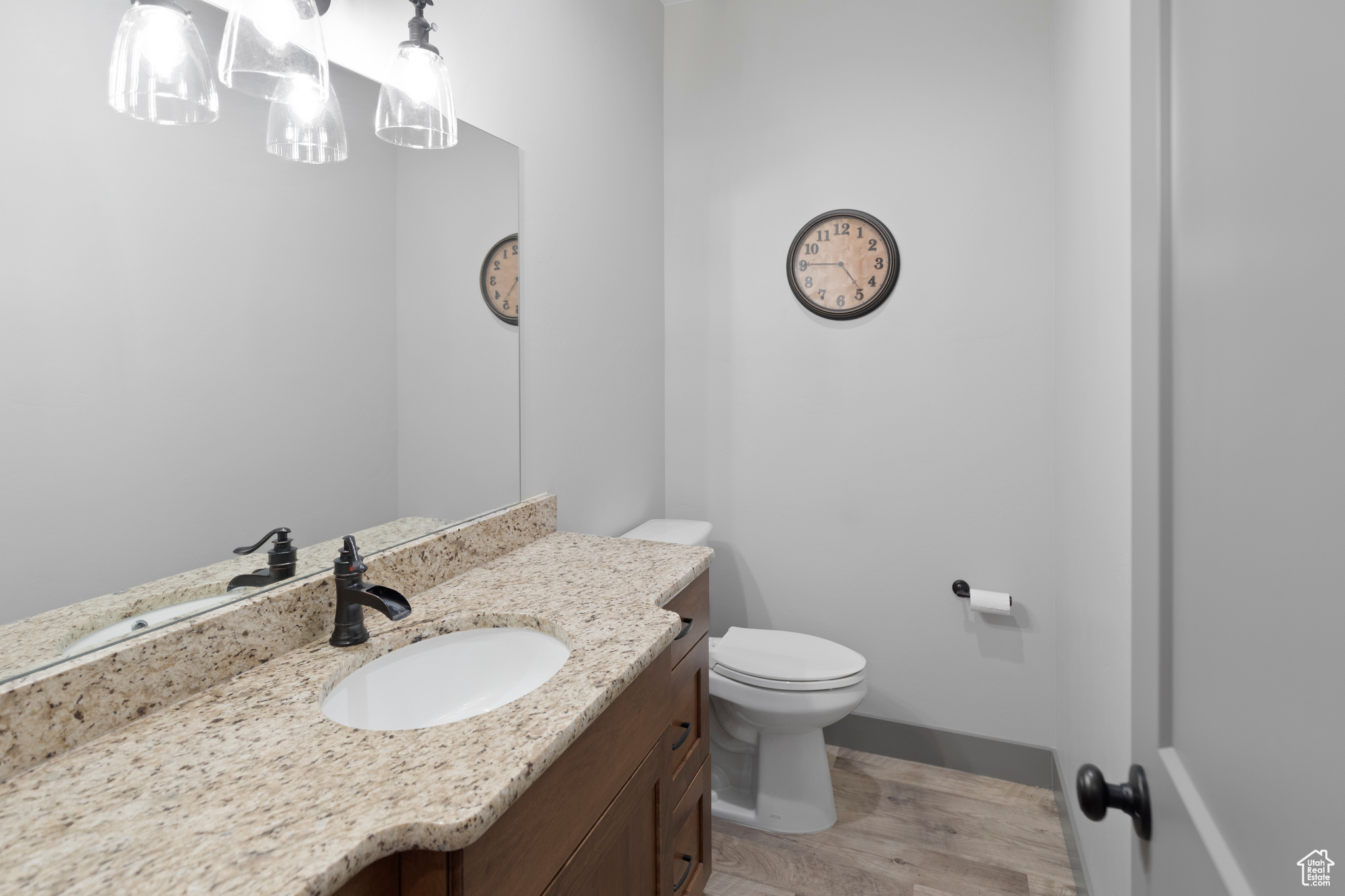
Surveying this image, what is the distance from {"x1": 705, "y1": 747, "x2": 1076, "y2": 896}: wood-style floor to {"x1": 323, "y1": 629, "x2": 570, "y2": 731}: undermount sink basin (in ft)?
3.50

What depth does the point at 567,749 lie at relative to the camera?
36.5 inches

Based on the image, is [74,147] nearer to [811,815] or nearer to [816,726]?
[816,726]

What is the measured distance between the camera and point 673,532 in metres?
2.40

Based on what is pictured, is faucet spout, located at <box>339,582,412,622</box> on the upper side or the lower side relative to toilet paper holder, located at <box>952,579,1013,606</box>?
upper

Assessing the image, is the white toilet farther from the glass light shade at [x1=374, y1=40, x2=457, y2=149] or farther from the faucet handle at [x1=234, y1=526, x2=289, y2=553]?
the glass light shade at [x1=374, y1=40, x2=457, y2=149]

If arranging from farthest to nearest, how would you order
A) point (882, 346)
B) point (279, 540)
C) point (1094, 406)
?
point (882, 346), point (1094, 406), point (279, 540)

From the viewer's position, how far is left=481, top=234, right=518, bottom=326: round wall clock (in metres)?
1.62

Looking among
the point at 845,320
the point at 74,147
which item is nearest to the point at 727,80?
the point at 845,320

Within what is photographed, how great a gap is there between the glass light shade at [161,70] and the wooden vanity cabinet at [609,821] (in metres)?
1.00

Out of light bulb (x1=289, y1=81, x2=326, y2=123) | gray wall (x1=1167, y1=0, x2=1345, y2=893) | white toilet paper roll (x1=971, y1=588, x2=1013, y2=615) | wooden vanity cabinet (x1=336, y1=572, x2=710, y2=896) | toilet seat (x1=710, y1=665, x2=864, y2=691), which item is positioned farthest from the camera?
white toilet paper roll (x1=971, y1=588, x2=1013, y2=615)

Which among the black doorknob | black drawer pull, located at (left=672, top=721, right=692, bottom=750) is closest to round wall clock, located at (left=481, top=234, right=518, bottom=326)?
black drawer pull, located at (left=672, top=721, right=692, bottom=750)

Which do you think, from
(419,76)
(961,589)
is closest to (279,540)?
(419,76)

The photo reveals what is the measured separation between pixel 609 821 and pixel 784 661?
1135 mm

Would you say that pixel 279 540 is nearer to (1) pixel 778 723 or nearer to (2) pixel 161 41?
(2) pixel 161 41
